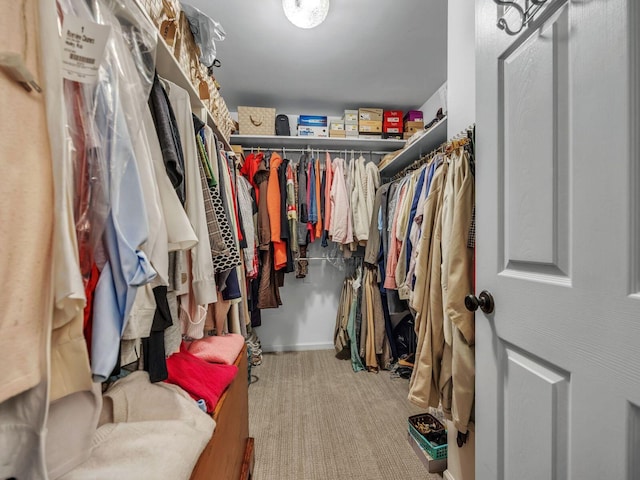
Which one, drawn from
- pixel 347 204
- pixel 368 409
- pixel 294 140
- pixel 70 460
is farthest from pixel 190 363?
pixel 294 140

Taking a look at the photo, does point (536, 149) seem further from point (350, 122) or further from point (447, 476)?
point (350, 122)

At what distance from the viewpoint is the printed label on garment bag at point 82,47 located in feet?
1.39

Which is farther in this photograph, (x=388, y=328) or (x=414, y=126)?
(x=414, y=126)

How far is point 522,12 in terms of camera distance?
64 centimetres

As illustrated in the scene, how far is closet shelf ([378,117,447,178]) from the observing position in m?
1.66

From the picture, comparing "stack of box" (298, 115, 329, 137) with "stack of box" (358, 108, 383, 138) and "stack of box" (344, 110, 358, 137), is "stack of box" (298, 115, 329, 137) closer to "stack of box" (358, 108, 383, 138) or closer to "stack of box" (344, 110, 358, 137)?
"stack of box" (344, 110, 358, 137)

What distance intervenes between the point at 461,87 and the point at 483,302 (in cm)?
97

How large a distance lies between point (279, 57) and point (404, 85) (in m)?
1.08

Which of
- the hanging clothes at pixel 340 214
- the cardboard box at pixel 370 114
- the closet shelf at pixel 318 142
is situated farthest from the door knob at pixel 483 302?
the cardboard box at pixel 370 114

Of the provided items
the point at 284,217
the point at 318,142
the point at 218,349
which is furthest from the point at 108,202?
the point at 318,142

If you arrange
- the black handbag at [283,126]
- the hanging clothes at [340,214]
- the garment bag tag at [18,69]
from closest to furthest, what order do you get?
the garment bag tag at [18,69]
the hanging clothes at [340,214]
the black handbag at [283,126]

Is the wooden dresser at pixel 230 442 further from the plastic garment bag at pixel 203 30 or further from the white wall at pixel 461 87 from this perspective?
the plastic garment bag at pixel 203 30

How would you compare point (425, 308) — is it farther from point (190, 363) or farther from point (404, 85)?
point (404, 85)

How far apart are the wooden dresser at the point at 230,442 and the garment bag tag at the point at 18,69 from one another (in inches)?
31.2
